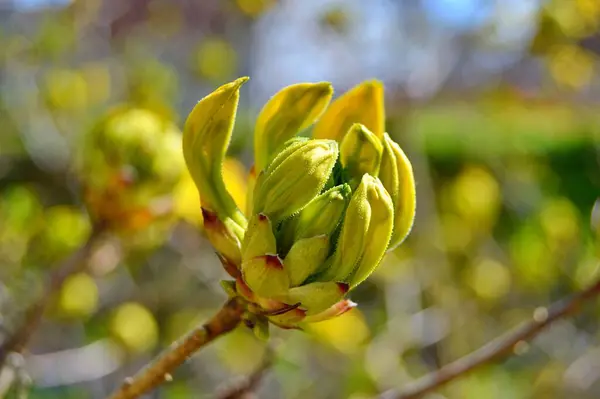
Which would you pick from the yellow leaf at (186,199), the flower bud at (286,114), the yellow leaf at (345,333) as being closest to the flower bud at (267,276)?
the flower bud at (286,114)

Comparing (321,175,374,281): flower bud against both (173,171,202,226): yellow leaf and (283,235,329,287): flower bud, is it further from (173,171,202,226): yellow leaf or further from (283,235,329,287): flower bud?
(173,171,202,226): yellow leaf

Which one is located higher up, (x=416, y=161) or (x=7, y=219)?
(x=7, y=219)

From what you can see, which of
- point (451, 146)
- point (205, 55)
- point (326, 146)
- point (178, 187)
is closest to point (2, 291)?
point (178, 187)

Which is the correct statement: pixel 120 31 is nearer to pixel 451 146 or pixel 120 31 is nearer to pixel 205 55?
pixel 205 55

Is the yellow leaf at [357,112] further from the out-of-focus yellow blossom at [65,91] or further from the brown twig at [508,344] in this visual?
the out-of-focus yellow blossom at [65,91]

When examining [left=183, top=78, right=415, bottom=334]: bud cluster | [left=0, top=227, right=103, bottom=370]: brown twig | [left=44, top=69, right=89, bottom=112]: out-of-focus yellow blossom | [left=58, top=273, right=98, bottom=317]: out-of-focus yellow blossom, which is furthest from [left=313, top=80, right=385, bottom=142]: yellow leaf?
[left=44, top=69, right=89, bottom=112]: out-of-focus yellow blossom

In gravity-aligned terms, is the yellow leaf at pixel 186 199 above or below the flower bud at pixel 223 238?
below

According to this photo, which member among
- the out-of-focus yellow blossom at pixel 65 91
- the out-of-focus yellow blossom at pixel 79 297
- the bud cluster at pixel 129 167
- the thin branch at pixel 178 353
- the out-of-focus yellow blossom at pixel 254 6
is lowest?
the out-of-focus yellow blossom at pixel 79 297
